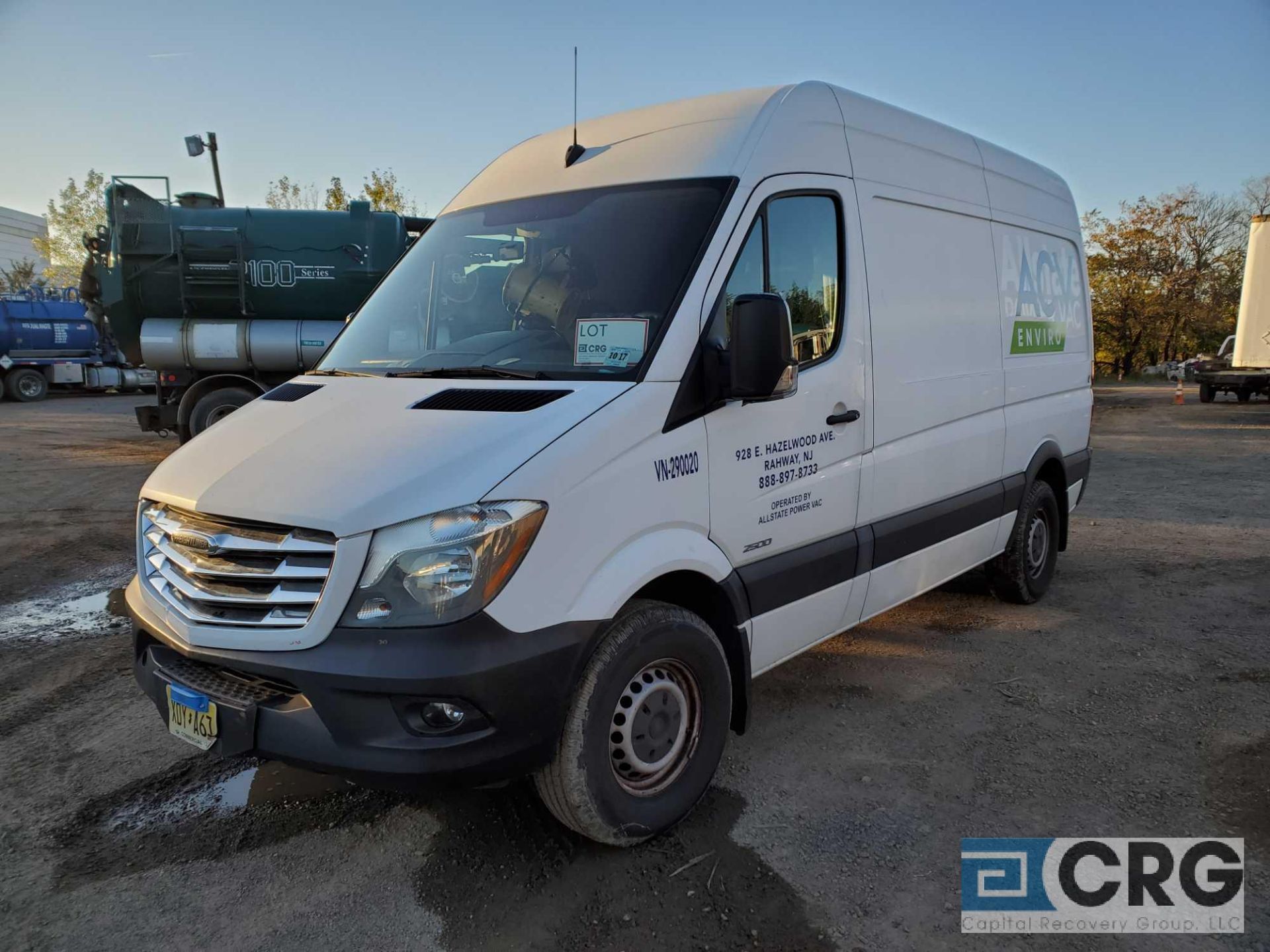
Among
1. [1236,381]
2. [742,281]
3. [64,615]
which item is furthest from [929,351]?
[1236,381]

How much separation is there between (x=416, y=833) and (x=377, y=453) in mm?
1439

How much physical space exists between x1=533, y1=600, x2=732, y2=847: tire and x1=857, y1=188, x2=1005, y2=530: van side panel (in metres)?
1.25

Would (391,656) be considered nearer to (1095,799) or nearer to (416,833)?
(416,833)

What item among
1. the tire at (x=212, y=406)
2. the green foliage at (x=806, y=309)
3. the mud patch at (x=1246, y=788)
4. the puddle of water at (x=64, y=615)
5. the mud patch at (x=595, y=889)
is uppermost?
the green foliage at (x=806, y=309)

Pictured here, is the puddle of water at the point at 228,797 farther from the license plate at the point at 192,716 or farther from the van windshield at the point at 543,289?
the van windshield at the point at 543,289

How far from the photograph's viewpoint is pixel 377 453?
2734 mm

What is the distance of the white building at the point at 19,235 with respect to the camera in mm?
72312

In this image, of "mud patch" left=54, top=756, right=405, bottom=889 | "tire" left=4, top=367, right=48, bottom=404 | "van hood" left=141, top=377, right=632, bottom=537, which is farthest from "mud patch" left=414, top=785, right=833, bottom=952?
"tire" left=4, top=367, right=48, bottom=404

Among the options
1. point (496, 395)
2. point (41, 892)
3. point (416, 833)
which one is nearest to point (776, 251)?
point (496, 395)

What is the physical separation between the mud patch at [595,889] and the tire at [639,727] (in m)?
0.13

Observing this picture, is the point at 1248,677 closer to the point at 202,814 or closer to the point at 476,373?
the point at 476,373

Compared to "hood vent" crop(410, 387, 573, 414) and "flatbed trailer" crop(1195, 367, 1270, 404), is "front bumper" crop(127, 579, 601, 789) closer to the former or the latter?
"hood vent" crop(410, 387, 573, 414)

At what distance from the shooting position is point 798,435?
3467mm

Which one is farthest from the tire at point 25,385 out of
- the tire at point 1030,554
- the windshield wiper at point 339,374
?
the tire at point 1030,554
